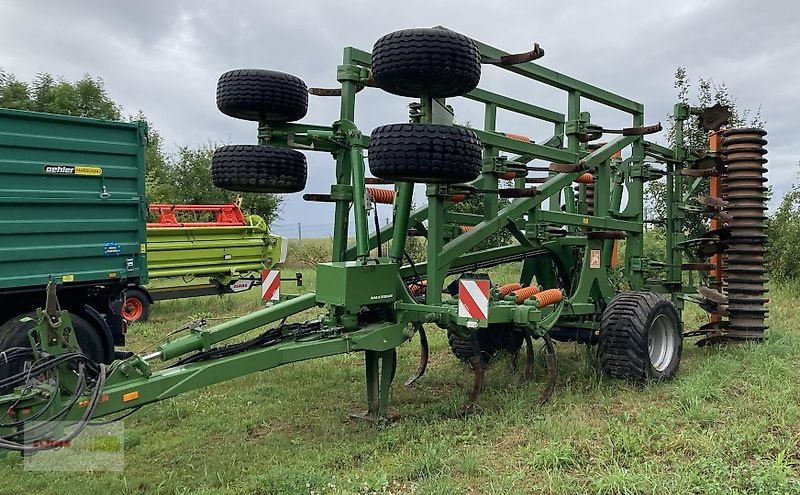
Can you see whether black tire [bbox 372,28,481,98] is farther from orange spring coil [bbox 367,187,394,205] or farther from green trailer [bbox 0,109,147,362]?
green trailer [bbox 0,109,147,362]

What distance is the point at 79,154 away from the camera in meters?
6.08

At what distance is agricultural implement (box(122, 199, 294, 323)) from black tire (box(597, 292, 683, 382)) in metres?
5.98

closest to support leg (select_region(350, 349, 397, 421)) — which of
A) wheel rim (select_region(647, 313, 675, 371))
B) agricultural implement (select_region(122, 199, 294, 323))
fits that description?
wheel rim (select_region(647, 313, 675, 371))

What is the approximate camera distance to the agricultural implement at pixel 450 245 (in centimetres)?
382

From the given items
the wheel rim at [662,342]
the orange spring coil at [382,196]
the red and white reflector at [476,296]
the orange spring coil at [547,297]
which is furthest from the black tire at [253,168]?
the wheel rim at [662,342]

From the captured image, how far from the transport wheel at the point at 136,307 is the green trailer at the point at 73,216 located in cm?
352

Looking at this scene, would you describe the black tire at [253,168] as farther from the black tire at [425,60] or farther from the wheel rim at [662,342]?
the wheel rim at [662,342]

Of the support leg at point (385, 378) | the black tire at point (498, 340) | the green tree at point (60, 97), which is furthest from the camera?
the green tree at point (60, 97)

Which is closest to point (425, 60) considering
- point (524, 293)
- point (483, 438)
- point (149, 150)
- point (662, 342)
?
point (524, 293)

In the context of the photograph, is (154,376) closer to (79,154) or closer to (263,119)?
(263,119)

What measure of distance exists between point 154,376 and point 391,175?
5.79ft

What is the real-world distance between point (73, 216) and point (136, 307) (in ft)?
14.5

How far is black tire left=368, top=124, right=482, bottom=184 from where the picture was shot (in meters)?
3.97

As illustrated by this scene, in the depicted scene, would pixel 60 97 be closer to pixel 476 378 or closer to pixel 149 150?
pixel 149 150
